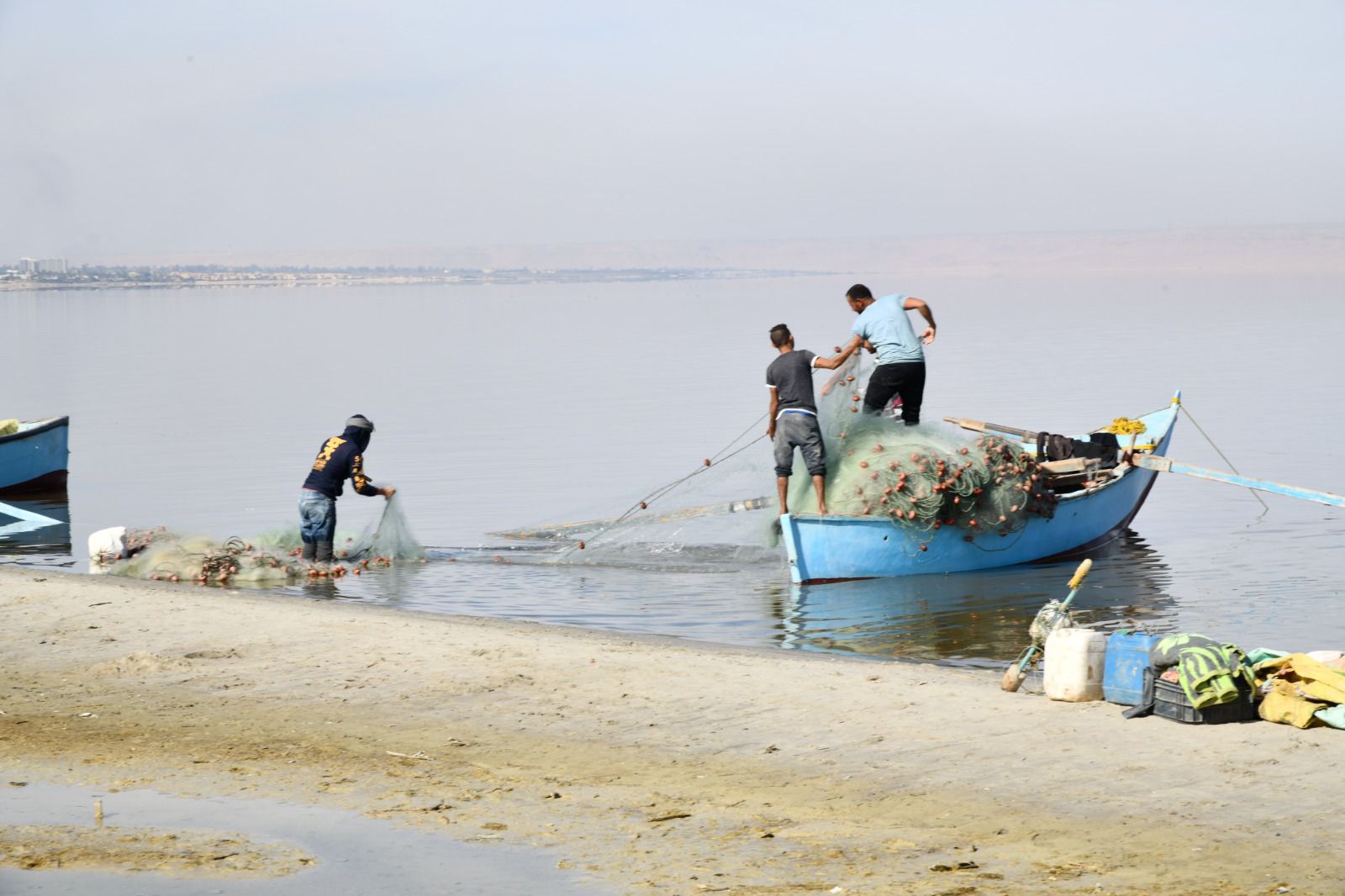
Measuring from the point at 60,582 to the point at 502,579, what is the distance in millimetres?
4113

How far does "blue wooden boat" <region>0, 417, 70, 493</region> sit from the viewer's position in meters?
22.0

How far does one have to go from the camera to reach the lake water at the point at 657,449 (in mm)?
13734

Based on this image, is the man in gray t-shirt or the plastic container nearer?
the plastic container

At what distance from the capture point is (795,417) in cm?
1396

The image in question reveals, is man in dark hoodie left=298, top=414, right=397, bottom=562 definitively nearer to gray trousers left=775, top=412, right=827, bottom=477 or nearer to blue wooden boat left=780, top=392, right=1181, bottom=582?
gray trousers left=775, top=412, right=827, bottom=477

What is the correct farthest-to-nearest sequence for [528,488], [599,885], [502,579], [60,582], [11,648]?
[528,488] → [502,579] → [60,582] → [11,648] → [599,885]

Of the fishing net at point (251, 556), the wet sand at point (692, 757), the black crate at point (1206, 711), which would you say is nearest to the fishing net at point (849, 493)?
the fishing net at point (251, 556)

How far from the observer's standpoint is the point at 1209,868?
6.19m

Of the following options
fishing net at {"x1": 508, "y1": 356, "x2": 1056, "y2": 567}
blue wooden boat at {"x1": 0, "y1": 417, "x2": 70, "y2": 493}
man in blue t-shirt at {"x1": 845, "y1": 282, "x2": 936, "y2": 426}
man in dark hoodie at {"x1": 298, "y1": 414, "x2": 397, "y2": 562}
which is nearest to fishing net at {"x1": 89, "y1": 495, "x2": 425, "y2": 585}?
man in dark hoodie at {"x1": 298, "y1": 414, "x2": 397, "y2": 562}

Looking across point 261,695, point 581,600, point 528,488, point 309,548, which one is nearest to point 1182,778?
point 261,695

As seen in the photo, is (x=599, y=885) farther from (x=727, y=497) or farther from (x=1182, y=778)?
(x=727, y=497)

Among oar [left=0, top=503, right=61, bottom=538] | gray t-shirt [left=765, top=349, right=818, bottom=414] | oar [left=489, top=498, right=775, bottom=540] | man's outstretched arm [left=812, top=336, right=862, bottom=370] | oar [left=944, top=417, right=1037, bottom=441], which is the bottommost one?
oar [left=489, top=498, right=775, bottom=540]

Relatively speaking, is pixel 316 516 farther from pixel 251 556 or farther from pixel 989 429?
pixel 989 429

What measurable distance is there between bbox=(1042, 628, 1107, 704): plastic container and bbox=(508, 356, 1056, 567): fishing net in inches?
207
